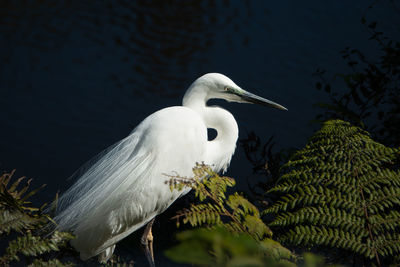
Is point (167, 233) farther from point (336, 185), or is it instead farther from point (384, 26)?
point (384, 26)

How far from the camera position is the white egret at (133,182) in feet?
5.86

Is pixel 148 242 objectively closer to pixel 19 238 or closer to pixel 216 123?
pixel 216 123

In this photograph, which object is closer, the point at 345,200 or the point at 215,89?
the point at 345,200

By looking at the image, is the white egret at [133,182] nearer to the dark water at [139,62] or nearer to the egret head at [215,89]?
the egret head at [215,89]

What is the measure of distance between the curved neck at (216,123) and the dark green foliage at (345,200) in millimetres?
808

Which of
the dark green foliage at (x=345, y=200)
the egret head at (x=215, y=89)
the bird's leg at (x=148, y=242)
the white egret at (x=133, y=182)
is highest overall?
the egret head at (x=215, y=89)

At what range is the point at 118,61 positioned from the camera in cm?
415

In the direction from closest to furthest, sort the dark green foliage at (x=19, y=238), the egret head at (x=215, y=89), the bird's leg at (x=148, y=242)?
the dark green foliage at (x=19, y=238)
the bird's leg at (x=148, y=242)
the egret head at (x=215, y=89)

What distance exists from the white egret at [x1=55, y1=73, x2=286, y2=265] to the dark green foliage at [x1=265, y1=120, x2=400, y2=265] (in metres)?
0.65

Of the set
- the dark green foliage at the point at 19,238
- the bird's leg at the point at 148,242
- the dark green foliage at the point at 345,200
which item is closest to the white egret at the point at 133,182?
the bird's leg at the point at 148,242

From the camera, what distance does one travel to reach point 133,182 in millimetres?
1860

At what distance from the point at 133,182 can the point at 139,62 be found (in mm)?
2548

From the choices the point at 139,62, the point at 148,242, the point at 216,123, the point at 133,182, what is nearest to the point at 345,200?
the point at 133,182

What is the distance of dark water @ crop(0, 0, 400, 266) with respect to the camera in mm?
3098
